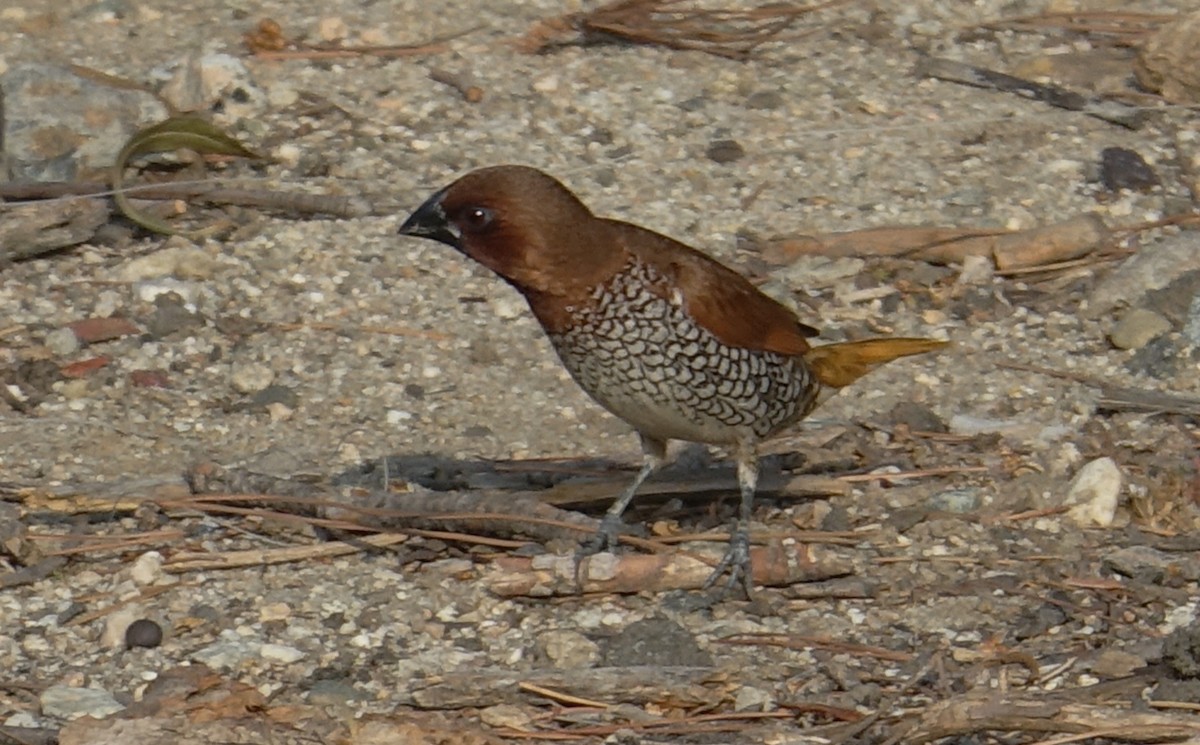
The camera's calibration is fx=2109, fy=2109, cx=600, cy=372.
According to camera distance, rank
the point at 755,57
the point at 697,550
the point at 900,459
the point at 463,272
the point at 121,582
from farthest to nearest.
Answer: the point at 755,57, the point at 463,272, the point at 900,459, the point at 697,550, the point at 121,582

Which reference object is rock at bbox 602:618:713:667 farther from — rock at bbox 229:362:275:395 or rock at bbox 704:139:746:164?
rock at bbox 704:139:746:164

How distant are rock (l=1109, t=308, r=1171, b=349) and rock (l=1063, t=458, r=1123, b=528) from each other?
0.85 metres

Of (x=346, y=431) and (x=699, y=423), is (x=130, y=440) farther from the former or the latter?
(x=699, y=423)

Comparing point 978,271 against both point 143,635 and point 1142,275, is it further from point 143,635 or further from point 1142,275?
point 143,635

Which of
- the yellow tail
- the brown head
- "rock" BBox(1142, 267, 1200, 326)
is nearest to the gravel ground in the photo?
"rock" BBox(1142, 267, 1200, 326)

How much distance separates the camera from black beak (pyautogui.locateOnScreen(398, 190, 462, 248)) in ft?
15.6

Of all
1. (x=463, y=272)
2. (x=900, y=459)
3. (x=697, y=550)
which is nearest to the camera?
(x=697, y=550)

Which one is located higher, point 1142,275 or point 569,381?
point 1142,275

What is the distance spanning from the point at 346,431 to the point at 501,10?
2440mm

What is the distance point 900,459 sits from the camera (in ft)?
17.5

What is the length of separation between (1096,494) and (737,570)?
0.95 metres

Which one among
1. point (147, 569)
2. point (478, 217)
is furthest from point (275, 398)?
point (478, 217)

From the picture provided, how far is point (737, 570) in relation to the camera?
4727 mm

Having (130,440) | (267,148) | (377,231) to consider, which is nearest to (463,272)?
(377,231)
